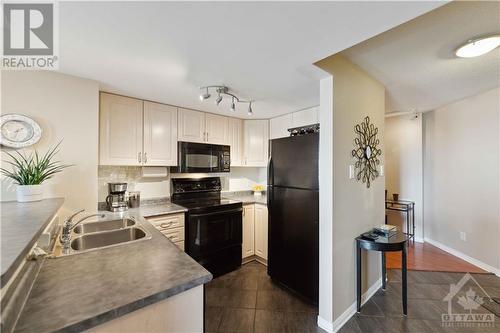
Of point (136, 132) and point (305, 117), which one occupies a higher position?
point (305, 117)

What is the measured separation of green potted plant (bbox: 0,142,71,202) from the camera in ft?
4.97

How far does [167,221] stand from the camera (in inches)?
94.3

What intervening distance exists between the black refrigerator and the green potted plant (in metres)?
2.14

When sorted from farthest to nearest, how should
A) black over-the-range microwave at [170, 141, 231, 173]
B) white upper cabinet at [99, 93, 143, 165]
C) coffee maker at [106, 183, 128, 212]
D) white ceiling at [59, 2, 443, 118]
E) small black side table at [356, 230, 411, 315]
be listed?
black over-the-range microwave at [170, 141, 231, 173] → coffee maker at [106, 183, 128, 212] → white upper cabinet at [99, 93, 143, 165] → small black side table at [356, 230, 411, 315] → white ceiling at [59, 2, 443, 118]

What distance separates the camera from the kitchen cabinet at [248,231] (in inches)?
124

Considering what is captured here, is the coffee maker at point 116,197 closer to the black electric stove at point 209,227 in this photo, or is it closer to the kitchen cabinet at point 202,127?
the black electric stove at point 209,227

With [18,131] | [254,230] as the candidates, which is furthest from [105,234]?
[254,230]

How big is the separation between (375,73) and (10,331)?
298 centimetres

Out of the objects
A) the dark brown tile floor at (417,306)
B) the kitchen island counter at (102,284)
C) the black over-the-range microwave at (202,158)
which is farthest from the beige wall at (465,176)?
the kitchen island counter at (102,284)

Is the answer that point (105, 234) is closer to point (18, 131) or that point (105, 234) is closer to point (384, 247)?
point (18, 131)

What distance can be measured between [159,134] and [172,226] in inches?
46.7

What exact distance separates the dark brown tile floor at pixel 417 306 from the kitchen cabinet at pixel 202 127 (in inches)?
107

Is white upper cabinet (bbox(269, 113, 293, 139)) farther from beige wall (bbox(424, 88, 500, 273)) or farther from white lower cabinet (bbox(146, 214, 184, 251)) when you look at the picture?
beige wall (bbox(424, 88, 500, 273))

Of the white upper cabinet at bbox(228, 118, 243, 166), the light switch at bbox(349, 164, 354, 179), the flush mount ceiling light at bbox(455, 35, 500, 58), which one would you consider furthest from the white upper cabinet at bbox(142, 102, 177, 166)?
the flush mount ceiling light at bbox(455, 35, 500, 58)
